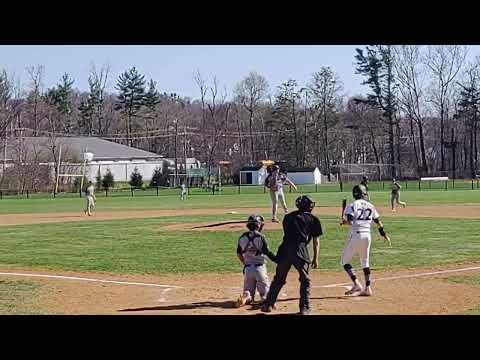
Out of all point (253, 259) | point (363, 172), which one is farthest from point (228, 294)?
point (363, 172)

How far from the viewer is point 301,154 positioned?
85188 mm

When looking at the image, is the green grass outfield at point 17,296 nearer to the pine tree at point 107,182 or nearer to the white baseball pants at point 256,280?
the white baseball pants at point 256,280

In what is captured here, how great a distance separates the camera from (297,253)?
332 inches

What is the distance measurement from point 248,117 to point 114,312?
82.5 metres

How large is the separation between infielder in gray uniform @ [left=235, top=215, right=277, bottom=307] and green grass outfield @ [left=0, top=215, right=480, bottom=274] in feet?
12.4

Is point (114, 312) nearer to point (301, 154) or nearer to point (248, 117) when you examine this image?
point (301, 154)

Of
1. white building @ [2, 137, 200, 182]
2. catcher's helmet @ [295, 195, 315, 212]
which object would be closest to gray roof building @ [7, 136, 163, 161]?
white building @ [2, 137, 200, 182]

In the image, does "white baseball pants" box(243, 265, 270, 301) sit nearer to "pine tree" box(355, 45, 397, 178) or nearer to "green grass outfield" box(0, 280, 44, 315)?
"green grass outfield" box(0, 280, 44, 315)

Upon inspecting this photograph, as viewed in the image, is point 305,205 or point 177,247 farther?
point 177,247

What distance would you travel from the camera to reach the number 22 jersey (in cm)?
993

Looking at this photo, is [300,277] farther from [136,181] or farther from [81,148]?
[81,148]

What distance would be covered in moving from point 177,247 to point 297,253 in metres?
8.82
